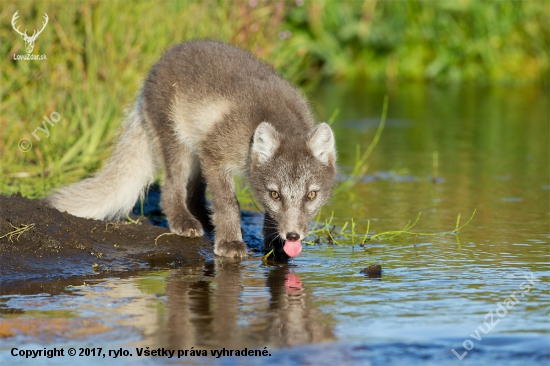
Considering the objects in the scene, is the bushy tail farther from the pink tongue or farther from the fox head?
the pink tongue

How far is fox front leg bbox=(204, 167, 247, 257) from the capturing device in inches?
218

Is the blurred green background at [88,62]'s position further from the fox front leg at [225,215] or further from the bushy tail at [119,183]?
the fox front leg at [225,215]

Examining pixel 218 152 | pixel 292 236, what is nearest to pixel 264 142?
pixel 218 152

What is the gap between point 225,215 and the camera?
18.6 feet

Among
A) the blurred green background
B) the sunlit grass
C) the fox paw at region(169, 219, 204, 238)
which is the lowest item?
the sunlit grass

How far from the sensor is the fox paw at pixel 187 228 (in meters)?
5.89

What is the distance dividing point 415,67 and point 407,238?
11.2 meters

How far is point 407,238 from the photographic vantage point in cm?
595

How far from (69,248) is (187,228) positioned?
882 millimetres

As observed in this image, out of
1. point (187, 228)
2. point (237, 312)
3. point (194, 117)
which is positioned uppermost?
point (194, 117)

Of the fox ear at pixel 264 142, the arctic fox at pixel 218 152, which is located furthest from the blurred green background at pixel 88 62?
the fox ear at pixel 264 142

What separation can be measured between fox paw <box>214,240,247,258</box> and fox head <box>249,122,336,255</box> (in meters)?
0.29

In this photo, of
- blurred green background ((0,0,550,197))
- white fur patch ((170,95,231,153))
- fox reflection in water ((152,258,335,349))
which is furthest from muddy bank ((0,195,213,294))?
blurred green background ((0,0,550,197))

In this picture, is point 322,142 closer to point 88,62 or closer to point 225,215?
point 225,215
